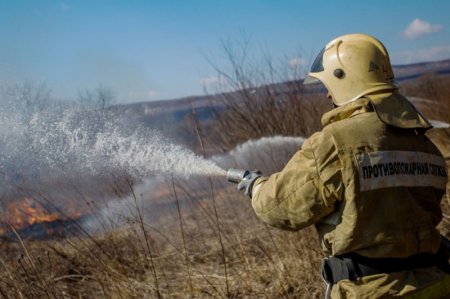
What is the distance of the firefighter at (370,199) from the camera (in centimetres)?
195

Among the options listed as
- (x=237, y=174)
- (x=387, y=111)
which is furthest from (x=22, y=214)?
(x=387, y=111)

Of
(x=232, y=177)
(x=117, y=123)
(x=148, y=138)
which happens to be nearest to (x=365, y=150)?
(x=232, y=177)

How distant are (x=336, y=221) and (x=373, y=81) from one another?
29.6 inches

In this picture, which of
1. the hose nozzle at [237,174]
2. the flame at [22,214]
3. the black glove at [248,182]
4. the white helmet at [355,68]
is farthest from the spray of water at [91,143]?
the white helmet at [355,68]

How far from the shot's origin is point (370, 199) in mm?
1951

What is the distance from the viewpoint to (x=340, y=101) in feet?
7.68

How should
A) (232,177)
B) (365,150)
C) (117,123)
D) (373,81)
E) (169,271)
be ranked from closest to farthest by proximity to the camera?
(365,150) → (373,81) → (232,177) → (117,123) → (169,271)

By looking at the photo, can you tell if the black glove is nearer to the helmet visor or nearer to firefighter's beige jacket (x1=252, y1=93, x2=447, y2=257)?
firefighter's beige jacket (x1=252, y1=93, x2=447, y2=257)

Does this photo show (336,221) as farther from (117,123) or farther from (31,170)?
(31,170)

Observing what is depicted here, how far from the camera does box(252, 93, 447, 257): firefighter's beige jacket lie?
6.39 ft

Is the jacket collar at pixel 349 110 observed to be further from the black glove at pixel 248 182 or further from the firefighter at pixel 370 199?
the black glove at pixel 248 182

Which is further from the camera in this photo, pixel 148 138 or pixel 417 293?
pixel 148 138

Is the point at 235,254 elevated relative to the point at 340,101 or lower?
lower

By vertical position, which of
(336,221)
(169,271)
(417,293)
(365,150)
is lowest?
(169,271)
